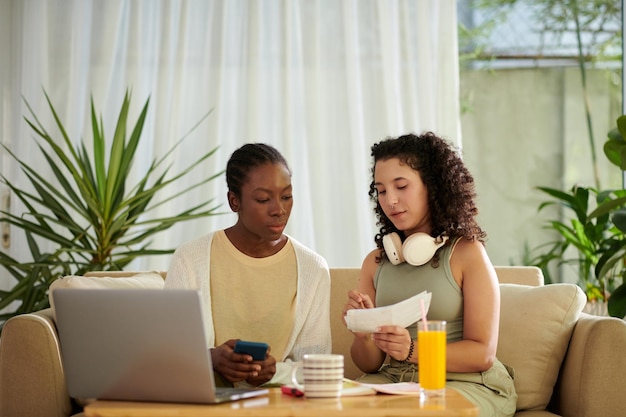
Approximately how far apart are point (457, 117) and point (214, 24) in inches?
52.8

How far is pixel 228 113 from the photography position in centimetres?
440

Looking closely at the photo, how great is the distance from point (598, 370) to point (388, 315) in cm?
72

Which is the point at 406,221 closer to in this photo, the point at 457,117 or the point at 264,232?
the point at 264,232

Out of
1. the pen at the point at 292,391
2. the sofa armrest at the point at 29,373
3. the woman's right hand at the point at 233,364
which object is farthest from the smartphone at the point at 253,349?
the sofa armrest at the point at 29,373

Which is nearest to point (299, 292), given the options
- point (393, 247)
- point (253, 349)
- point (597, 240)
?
point (393, 247)

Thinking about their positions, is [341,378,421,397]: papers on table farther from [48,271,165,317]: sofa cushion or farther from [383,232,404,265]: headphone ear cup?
[48,271,165,317]: sofa cushion

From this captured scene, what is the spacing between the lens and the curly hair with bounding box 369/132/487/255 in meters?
2.29

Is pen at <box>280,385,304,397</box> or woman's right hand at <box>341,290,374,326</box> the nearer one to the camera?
pen at <box>280,385,304,397</box>

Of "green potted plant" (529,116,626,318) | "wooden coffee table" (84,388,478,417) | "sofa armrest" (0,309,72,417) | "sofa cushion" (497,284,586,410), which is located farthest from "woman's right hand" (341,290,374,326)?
"green potted plant" (529,116,626,318)

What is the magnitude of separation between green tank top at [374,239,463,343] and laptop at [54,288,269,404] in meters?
0.72

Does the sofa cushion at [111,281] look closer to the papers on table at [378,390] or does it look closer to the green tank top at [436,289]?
the green tank top at [436,289]

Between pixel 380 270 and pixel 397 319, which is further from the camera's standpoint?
pixel 380 270

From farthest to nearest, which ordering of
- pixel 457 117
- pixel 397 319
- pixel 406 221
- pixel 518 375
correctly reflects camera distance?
1. pixel 457 117
2. pixel 518 375
3. pixel 406 221
4. pixel 397 319

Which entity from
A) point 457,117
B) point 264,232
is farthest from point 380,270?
point 457,117
